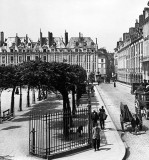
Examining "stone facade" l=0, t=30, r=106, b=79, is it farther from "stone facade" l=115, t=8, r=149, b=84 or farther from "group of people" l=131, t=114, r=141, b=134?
"group of people" l=131, t=114, r=141, b=134

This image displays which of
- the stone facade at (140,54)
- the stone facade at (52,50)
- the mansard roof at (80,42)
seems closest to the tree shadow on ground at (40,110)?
the stone facade at (140,54)

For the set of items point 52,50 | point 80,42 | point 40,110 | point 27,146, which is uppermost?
point 80,42

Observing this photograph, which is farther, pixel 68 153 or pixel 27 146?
pixel 27 146

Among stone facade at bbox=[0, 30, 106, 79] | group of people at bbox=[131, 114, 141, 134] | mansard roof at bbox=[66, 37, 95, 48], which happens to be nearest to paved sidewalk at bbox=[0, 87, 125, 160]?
group of people at bbox=[131, 114, 141, 134]

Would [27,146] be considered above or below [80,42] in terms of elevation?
below

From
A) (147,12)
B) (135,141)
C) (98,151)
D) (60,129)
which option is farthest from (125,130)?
(147,12)

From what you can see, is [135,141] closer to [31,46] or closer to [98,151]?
[98,151]

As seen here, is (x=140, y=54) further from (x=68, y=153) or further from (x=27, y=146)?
(x=68, y=153)

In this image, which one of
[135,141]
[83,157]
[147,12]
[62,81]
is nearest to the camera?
[83,157]

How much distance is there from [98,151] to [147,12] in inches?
1895

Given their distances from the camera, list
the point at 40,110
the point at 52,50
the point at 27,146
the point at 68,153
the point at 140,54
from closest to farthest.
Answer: the point at 68,153 → the point at 27,146 → the point at 40,110 → the point at 140,54 → the point at 52,50

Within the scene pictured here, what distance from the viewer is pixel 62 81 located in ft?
58.7

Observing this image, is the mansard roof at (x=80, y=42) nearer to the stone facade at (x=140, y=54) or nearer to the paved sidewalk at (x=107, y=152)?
the stone facade at (x=140, y=54)

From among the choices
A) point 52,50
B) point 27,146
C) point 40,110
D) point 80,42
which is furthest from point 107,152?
point 80,42
